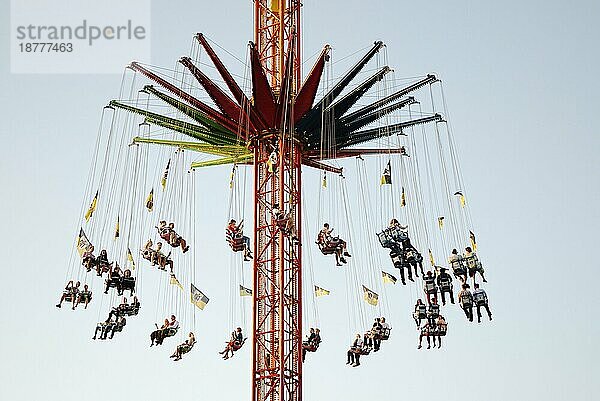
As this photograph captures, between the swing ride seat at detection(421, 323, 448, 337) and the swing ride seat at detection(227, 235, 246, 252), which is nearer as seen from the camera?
the swing ride seat at detection(421, 323, 448, 337)

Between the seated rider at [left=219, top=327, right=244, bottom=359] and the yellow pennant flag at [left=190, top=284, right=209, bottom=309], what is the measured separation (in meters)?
1.20

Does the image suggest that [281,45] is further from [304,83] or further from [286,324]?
[286,324]

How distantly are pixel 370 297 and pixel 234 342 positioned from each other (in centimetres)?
416

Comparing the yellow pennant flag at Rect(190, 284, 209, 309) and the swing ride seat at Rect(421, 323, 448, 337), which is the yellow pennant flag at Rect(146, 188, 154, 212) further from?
the swing ride seat at Rect(421, 323, 448, 337)

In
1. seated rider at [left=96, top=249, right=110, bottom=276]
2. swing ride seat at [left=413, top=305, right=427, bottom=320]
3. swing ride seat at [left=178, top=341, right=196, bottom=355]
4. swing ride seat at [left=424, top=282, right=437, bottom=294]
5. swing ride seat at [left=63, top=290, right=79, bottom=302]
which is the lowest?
swing ride seat at [left=178, top=341, right=196, bottom=355]

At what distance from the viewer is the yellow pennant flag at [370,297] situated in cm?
3075

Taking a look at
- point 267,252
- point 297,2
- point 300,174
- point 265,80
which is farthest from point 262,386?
point 297,2

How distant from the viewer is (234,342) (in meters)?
30.2

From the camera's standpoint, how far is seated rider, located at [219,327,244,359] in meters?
30.2

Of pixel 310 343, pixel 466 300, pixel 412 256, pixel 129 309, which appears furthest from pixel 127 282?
pixel 466 300

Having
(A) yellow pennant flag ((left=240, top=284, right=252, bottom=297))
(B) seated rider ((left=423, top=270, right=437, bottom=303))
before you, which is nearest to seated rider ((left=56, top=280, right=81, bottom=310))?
(A) yellow pennant flag ((left=240, top=284, right=252, bottom=297))

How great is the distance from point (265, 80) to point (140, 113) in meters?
4.25

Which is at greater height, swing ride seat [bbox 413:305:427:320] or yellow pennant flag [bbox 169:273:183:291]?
yellow pennant flag [bbox 169:273:183:291]

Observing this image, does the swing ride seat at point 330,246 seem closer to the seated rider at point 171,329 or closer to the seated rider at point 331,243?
the seated rider at point 331,243
